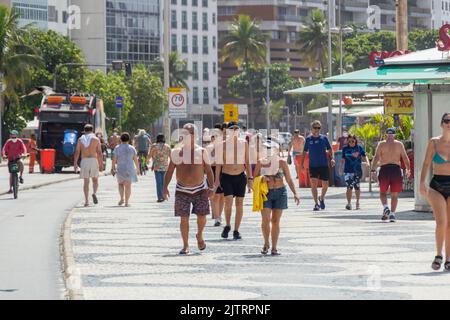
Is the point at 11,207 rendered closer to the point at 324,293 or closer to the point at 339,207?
the point at 339,207

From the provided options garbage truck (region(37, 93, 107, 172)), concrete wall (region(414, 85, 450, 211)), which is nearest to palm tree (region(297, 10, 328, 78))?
garbage truck (region(37, 93, 107, 172))

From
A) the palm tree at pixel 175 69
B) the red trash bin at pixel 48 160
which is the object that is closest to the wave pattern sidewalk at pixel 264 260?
the red trash bin at pixel 48 160

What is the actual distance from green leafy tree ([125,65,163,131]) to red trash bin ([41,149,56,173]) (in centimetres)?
7149

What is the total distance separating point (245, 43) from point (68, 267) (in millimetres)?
143499

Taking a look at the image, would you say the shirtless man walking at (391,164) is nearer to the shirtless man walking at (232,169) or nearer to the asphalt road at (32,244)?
the shirtless man walking at (232,169)

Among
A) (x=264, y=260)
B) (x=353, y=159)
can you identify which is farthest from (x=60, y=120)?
(x=264, y=260)

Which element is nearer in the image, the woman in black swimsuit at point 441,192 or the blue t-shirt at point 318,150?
the woman in black swimsuit at point 441,192

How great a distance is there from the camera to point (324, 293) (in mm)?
13930

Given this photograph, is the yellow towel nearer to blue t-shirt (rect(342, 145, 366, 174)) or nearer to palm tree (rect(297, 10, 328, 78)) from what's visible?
blue t-shirt (rect(342, 145, 366, 174))

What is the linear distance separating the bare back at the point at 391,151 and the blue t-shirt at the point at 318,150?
3.87 metres

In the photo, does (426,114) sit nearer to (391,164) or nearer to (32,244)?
(391,164)

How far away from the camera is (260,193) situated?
18734 millimetres

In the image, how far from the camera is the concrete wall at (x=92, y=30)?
15650cm

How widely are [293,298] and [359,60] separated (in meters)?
143
